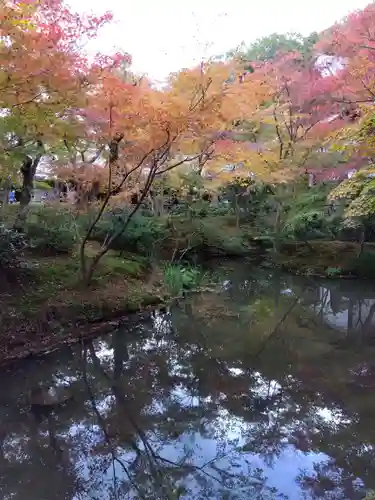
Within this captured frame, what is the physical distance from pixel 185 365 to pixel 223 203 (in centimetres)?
1584

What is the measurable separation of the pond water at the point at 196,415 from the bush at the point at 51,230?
289 cm

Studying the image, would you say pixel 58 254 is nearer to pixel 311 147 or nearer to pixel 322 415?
pixel 322 415

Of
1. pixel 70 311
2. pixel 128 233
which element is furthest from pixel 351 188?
pixel 128 233

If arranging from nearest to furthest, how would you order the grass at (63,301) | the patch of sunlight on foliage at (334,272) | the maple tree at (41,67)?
the maple tree at (41,67)
the grass at (63,301)
the patch of sunlight on foliage at (334,272)

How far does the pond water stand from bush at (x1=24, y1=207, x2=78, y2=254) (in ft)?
9.47

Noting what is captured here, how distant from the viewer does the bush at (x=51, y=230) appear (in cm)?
1013

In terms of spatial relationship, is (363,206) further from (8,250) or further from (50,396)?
(8,250)

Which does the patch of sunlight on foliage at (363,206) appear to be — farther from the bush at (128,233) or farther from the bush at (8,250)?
the bush at (8,250)

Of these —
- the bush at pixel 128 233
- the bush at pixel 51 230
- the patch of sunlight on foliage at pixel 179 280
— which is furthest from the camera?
the bush at pixel 128 233

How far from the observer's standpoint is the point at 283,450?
15.2 feet

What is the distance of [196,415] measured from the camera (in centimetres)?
539

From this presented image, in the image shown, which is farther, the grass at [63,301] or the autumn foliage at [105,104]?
the grass at [63,301]

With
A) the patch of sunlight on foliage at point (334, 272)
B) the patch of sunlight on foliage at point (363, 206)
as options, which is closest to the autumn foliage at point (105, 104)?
the patch of sunlight on foliage at point (363, 206)

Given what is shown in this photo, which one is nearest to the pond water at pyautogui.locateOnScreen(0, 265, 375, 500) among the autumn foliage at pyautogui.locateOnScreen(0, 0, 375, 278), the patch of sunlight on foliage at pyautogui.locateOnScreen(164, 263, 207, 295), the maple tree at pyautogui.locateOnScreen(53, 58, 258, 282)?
the patch of sunlight on foliage at pyautogui.locateOnScreen(164, 263, 207, 295)
